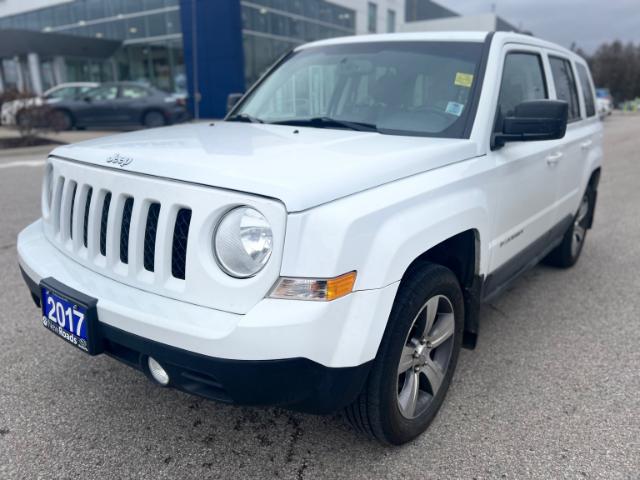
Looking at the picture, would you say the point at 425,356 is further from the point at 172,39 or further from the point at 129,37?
the point at 129,37

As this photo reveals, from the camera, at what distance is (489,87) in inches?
110

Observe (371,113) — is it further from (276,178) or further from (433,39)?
(276,178)

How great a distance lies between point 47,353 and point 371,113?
2.28 metres

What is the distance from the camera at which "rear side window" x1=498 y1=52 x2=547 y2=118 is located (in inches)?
118

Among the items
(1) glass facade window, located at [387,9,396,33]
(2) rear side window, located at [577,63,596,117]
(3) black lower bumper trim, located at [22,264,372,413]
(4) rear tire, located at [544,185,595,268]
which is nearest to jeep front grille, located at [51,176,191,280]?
(3) black lower bumper trim, located at [22,264,372,413]

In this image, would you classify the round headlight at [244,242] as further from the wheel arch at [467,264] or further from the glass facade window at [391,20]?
the glass facade window at [391,20]

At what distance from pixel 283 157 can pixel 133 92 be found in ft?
48.5

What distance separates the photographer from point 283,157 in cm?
208

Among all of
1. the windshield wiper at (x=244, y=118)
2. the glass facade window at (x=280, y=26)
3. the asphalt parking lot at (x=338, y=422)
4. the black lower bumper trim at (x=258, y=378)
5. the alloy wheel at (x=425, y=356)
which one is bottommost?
the asphalt parking lot at (x=338, y=422)

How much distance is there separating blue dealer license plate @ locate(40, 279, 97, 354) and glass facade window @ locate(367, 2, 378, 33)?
2965cm

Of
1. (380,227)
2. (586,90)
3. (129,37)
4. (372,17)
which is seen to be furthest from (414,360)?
(372,17)

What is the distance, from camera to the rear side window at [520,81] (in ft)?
9.84

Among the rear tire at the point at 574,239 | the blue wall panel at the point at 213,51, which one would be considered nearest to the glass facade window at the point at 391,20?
the blue wall panel at the point at 213,51

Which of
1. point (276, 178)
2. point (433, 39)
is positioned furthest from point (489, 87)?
point (276, 178)
